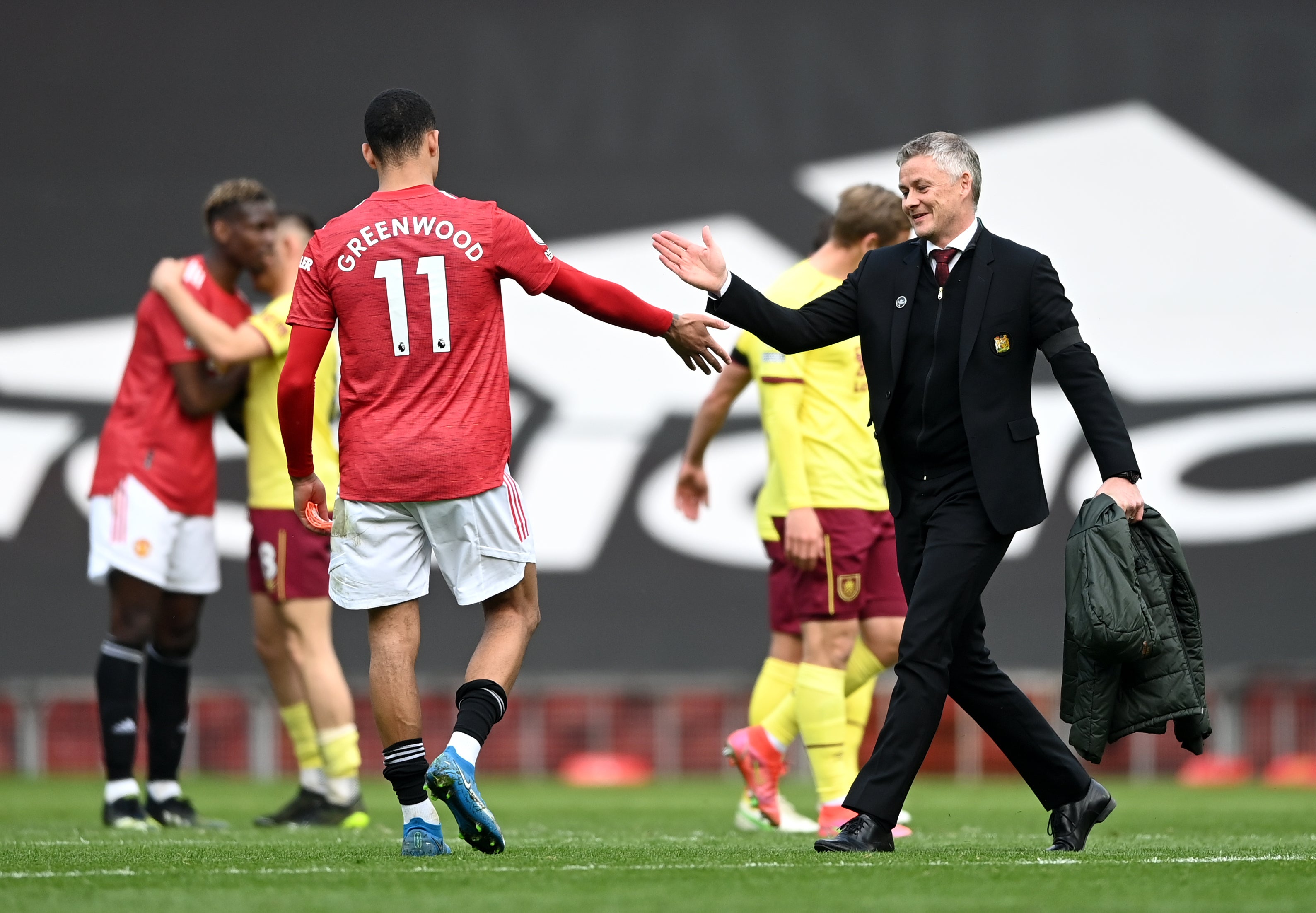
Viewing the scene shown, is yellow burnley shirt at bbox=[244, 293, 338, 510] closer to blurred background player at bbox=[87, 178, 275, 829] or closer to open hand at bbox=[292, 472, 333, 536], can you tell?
blurred background player at bbox=[87, 178, 275, 829]

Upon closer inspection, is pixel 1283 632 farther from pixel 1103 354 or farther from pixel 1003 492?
pixel 1003 492

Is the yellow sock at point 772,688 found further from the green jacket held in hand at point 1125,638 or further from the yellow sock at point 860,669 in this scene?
the green jacket held in hand at point 1125,638

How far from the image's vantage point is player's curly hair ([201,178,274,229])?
269 inches

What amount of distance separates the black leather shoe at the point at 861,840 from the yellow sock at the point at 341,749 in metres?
2.66

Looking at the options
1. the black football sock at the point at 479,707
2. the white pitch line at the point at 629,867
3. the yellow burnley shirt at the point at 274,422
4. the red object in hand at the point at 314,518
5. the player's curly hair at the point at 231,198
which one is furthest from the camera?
the player's curly hair at the point at 231,198

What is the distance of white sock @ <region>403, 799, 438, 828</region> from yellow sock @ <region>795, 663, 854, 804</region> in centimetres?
193

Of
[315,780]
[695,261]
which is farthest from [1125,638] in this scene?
[315,780]

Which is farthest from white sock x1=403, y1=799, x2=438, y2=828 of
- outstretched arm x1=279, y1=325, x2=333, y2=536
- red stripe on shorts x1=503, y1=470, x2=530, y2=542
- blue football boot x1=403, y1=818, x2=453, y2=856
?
outstretched arm x1=279, y1=325, x2=333, y2=536

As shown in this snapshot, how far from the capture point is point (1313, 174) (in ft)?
34.7

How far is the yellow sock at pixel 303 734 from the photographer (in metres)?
6.73

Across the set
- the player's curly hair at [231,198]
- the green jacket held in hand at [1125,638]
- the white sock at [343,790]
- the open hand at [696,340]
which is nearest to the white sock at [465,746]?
the open hand at [696,340]

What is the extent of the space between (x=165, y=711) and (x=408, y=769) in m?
2.75

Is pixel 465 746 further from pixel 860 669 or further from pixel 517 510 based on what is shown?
pixel 860 669

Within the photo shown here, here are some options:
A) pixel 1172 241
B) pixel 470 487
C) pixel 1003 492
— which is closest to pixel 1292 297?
pixel 1172 241
